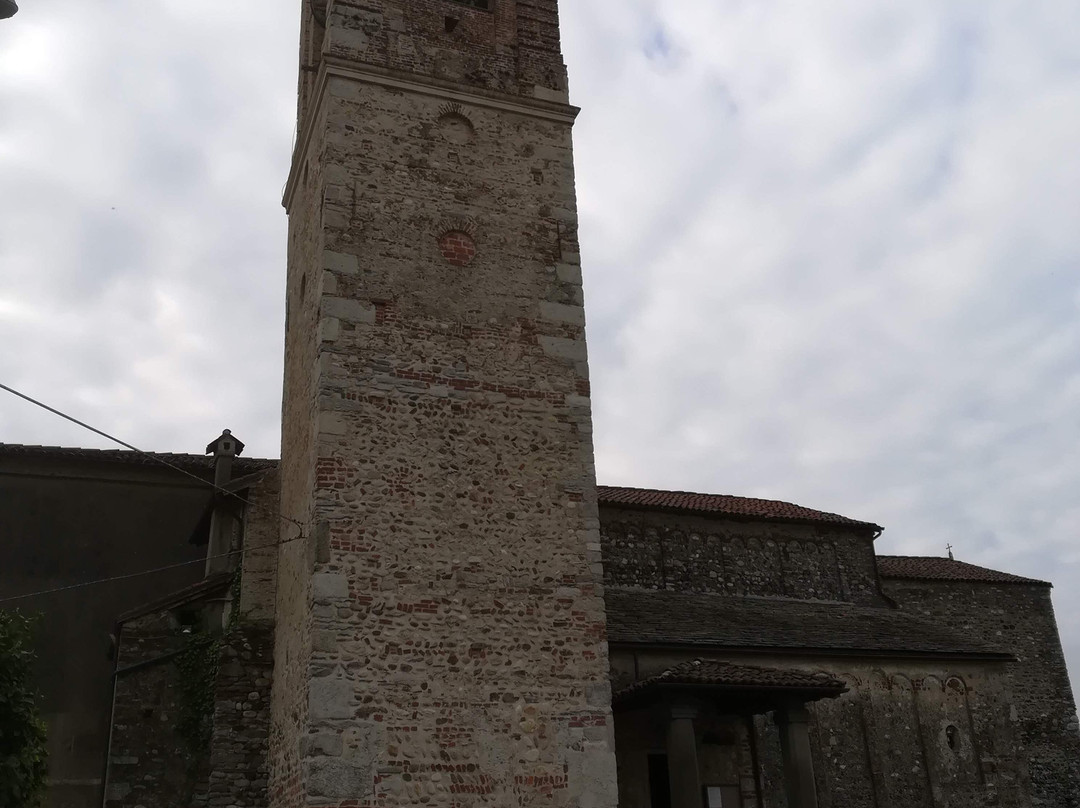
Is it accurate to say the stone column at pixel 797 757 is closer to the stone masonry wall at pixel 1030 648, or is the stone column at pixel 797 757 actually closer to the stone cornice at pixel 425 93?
the stone cornice at pixel 425 93

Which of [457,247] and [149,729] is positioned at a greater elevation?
[457,247]

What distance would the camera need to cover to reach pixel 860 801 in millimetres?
13469

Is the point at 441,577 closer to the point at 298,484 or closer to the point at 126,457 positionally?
the point at 298,484

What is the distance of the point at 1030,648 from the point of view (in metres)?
22.0

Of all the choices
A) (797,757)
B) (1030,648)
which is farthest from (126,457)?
(1030,648)

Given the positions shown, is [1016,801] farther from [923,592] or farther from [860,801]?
[923,592]

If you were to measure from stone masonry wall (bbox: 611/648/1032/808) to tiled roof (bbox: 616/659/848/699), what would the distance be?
34.8 inches

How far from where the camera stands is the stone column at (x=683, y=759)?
36.4 feet

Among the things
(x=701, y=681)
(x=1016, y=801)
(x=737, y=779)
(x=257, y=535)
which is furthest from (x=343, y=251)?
(x=1016, y=801)

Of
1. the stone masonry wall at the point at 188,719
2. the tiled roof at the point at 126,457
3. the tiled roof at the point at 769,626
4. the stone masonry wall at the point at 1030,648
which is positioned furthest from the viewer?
the stone masonry wall at the point at 1030,648

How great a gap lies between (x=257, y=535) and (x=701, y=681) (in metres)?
5.71

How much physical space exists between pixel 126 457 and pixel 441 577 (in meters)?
8.00

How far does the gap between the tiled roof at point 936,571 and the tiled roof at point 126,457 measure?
520 inches

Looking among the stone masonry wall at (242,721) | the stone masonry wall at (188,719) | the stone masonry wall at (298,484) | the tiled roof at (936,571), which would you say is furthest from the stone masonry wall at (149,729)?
the tiled roof at (936,571)
